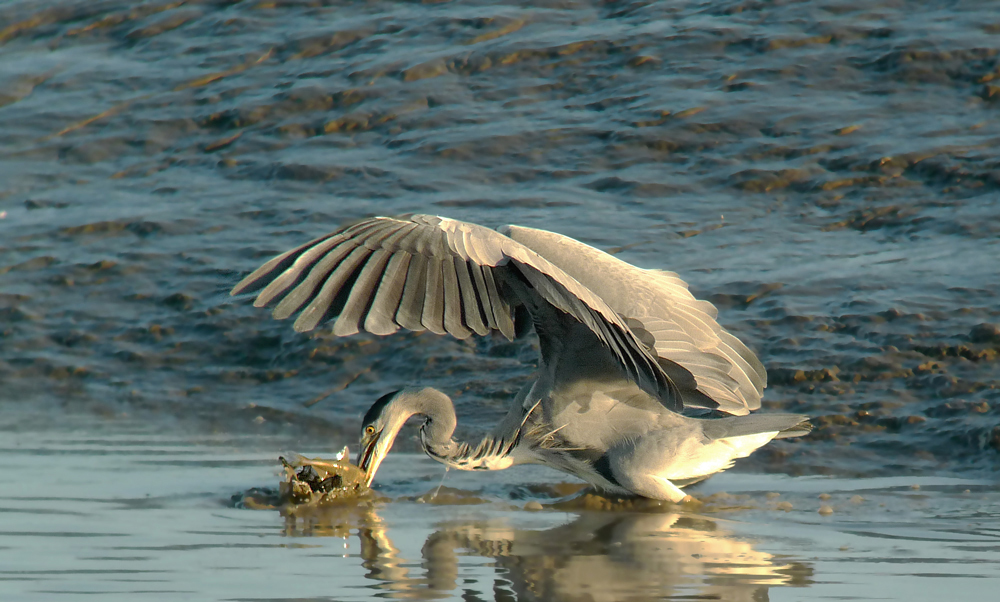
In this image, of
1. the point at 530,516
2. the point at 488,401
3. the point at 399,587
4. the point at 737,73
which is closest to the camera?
the point at 399,587

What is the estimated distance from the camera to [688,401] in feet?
18.3

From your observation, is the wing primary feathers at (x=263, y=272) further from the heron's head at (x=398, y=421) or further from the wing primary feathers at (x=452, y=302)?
the heron's head at (x=398, y=421)

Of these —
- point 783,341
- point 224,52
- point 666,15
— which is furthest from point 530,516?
point 224,52

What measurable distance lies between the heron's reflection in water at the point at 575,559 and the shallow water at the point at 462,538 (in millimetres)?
11

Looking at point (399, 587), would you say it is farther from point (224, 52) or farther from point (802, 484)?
point (224, 52)

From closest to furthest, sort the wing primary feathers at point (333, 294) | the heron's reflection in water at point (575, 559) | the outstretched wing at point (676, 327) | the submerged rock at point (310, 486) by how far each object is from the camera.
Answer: the heron's reflection in water at point (575, 559) → the wing primary feathers at point (333, 294) → the outstretched wing at point (676, 327) → the submerged rock at point (310, 486)

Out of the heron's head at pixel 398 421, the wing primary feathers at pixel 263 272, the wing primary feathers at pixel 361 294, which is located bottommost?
the heron's head at pixel 398 421

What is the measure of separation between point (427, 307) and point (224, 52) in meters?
8.65

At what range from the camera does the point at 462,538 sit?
5125 millimetres

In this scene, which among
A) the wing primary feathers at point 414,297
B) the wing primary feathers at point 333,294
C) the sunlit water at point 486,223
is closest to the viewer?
the wing primary feathers at point 333,294

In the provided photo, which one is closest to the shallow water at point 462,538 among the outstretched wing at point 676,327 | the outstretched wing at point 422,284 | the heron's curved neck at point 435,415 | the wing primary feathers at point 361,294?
the heron's curved neck at point 435,415

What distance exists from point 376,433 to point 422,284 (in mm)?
1340

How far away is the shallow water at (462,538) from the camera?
4324 mm

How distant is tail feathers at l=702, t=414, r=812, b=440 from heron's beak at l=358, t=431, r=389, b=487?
142cm
